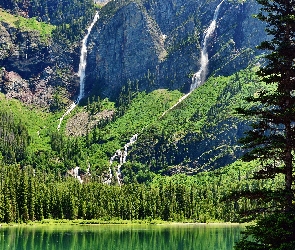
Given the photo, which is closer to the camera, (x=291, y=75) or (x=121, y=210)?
(x=291, y=75)

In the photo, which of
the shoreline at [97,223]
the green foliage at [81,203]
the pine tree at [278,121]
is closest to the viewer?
the pine tree at [278,121]

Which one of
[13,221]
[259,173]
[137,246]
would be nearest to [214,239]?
[137,246]

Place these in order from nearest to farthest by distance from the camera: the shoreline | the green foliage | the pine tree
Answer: the pine tree < the shoreline < the green foliage

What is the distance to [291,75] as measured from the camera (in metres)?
31.6

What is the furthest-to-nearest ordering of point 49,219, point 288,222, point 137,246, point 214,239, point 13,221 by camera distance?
point 49,219
point 13,221
point 214,239
point 137,246
point 288,222

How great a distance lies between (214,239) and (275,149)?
90.2 metres

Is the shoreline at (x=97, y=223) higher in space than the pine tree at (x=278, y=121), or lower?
lower

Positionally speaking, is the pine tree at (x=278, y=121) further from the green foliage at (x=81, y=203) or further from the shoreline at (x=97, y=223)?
the green foliage at (x=81, y=203)

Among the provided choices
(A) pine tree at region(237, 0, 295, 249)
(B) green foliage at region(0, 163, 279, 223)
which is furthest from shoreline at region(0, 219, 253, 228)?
(A) pine tree at region(237, 0, 295, 249)

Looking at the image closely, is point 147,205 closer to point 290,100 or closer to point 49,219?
point 49,219

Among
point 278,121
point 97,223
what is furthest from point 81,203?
point 278,121

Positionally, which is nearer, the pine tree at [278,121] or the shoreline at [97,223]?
the pine tree at [278,121]

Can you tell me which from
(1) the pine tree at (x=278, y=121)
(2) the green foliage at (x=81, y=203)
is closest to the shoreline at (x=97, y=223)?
(2) the green foliage at (x=81, y=203)

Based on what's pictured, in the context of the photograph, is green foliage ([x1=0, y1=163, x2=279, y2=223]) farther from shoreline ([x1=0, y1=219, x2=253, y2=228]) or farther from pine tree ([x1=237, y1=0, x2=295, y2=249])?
pine tree ([x1=237, y1=0, x2=295, y2=249])
